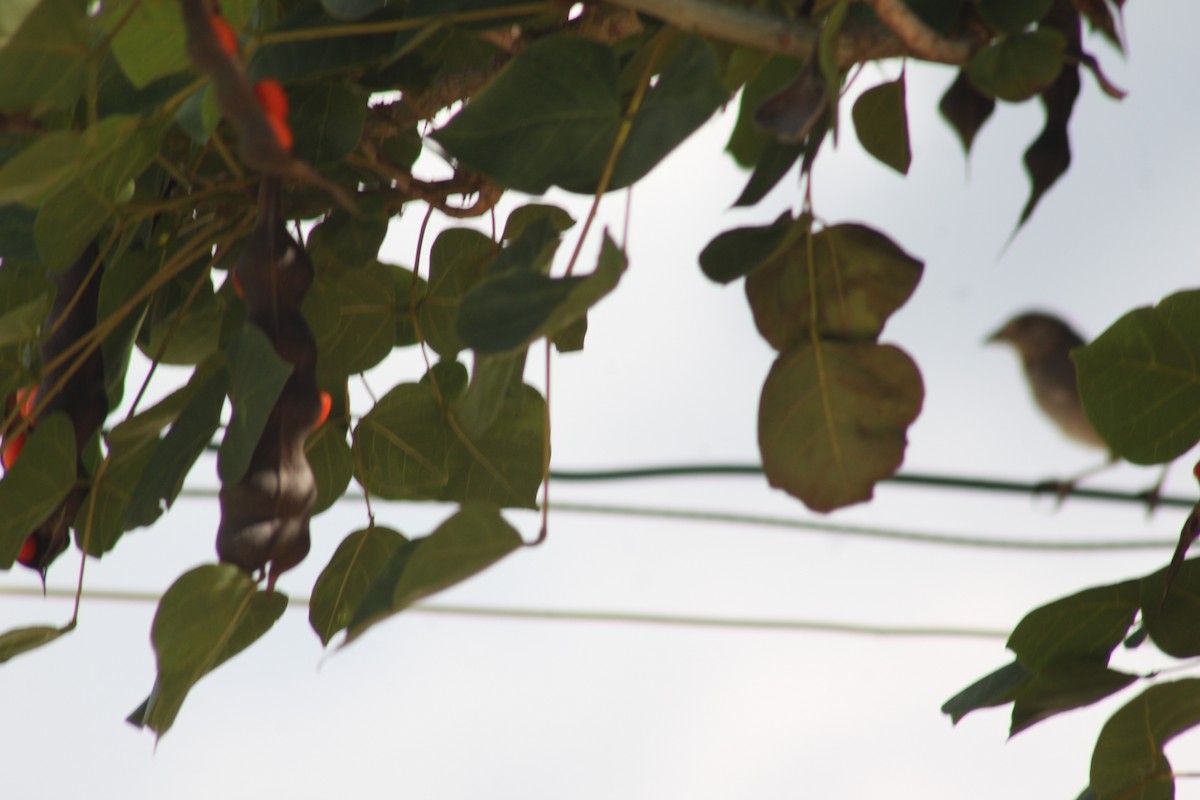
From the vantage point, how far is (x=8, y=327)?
0.36 metres

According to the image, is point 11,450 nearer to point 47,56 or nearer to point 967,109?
point 47,56

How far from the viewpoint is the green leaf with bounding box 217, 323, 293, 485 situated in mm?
243

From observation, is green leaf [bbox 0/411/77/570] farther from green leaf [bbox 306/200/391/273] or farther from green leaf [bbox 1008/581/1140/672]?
green leaf [bbox 1008/581/1140/672]

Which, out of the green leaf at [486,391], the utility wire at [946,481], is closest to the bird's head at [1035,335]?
the utility wire at [946,481]

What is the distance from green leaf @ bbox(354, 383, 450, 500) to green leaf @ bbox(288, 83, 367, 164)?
7cm

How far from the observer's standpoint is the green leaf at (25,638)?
A: 0.32m

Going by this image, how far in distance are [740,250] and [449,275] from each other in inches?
4.7

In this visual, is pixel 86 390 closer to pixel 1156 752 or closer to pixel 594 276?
pixel 594 276

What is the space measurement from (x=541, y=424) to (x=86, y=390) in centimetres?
13

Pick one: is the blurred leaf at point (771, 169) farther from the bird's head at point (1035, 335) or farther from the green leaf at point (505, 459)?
the bird's head at point (1035, 335)

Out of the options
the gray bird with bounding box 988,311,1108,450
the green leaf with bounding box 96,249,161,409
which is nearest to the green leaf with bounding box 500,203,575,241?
the green leaf with bounding box 96,249,161,409

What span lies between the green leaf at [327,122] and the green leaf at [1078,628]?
0.22 m

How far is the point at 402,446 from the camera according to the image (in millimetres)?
353

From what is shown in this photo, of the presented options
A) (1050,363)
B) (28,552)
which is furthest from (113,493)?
(1050,363)
